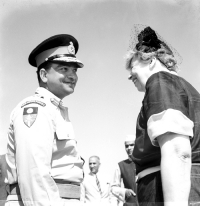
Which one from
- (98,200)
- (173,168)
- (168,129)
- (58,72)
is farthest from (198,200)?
(98,200)

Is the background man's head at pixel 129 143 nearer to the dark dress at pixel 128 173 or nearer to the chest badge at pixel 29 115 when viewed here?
the dark dress at pixel 128 173

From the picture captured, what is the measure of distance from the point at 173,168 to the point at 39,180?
1071 mm

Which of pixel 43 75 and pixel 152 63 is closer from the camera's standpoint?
pixel 152 63

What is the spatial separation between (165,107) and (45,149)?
1062mm

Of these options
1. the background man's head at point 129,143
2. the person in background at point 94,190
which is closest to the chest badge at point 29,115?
the background man's head at point 129,143

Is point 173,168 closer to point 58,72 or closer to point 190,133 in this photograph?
point 190,133

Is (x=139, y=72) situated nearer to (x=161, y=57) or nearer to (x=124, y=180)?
(x=161, y=57)

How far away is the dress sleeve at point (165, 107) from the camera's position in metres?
2.16

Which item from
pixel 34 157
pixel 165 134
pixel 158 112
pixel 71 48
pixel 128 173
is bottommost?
pixel 128 173

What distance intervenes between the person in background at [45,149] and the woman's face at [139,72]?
2.48ft

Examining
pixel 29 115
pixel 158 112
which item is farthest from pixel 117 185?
pixel 158 112

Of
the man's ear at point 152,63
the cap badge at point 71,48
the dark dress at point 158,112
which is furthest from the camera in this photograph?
the cap badge at point 71,48

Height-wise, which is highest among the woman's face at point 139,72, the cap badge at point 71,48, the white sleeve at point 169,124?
the cap badge at point 71,48

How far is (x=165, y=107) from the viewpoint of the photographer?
2.22 m
